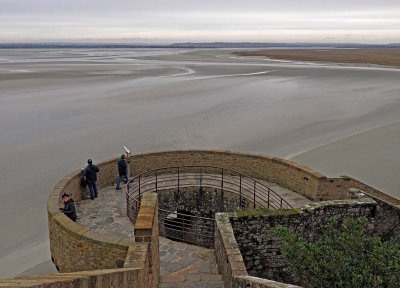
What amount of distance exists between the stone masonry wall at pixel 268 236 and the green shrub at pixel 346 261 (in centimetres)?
157

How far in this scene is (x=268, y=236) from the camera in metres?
8.55

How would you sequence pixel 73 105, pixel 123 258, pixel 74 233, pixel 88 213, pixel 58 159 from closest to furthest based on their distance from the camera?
1. pixel 123 258
2. pixel 74 233
3. pixel 88 213
4. pixel 58 159
5. pixel 73 105

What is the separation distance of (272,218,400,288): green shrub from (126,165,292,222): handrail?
4121 mm

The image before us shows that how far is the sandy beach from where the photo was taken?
15.7 meters

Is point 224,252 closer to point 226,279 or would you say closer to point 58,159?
point 226,279

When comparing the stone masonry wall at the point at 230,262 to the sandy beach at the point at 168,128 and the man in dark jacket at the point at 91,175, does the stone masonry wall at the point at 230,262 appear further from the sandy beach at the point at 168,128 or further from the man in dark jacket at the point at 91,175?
the sandy beach at the point at 168,128

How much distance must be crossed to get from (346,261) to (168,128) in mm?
20862

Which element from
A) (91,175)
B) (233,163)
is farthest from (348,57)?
(91,175)

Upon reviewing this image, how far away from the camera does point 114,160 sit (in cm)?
1295

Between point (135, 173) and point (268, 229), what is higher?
point (268, 229)

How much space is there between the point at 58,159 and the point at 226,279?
48.9 feet

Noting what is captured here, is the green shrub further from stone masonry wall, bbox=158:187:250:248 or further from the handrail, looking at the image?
stone masonry wall, bbox=158:187:250:248

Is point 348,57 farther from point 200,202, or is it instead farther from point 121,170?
point 121,170

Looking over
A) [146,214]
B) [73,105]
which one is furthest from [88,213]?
[73,105]
